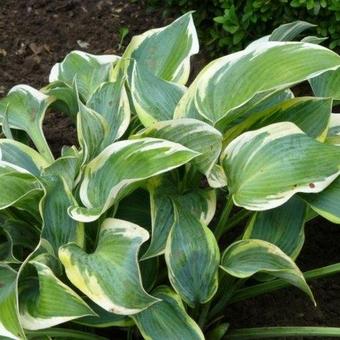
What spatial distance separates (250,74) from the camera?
5.09 ft

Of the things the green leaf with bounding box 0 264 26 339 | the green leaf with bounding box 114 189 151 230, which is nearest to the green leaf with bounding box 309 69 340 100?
the green leaf with bounding box 114 189 151 230

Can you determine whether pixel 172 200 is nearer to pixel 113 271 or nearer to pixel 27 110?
pixel 113 271

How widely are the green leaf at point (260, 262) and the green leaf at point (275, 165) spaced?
9 cm

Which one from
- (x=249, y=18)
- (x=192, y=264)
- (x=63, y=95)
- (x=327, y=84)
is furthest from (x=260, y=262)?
(x=249, y=18)

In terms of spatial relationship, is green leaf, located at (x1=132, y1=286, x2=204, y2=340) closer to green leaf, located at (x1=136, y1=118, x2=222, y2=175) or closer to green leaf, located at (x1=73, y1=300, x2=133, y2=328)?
green leaf, located at (x1=73, y1=300, x2=133, y2=328)

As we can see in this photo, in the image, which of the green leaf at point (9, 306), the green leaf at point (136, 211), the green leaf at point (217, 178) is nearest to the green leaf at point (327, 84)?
the green leaf at point (217, 178)

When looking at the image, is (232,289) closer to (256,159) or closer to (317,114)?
(256,159)

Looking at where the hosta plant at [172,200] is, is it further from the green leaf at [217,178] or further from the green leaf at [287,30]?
the green leaf at [287,30]

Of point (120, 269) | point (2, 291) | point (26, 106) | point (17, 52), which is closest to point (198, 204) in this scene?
point (120, 269)

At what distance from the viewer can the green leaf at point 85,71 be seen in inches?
74.5

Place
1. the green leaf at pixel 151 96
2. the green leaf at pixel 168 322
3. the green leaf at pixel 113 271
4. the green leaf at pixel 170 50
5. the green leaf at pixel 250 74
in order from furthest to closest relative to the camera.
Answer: the green leaf at pixel 170 50, the green leaf at pixel 151 96, the green leaf at pixel 250 74, the green leaf at pixel 168 322, the green leaf at pixel 113 271

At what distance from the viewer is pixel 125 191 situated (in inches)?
57.2

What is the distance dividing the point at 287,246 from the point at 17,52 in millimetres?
1429

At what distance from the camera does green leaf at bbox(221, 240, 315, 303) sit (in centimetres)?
137
